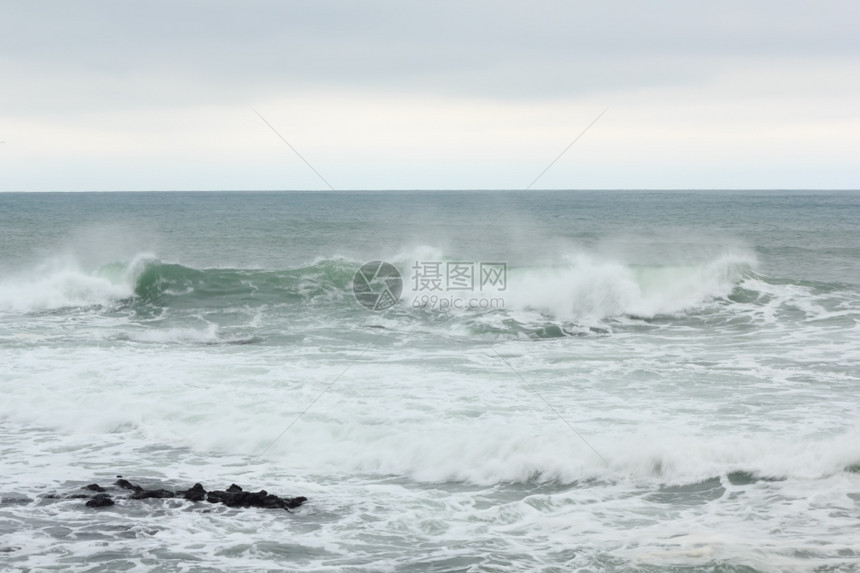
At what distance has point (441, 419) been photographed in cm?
1099

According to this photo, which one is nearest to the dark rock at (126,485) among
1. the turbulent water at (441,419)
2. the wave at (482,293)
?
the turbulent water at (441,419)

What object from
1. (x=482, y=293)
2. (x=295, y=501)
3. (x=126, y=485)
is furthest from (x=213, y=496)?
(x=482, y=293)

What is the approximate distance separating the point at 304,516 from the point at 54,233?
1804 inches

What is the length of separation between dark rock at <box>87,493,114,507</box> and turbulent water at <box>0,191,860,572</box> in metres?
0.12

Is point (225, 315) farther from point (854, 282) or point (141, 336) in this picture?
point (854, 282)

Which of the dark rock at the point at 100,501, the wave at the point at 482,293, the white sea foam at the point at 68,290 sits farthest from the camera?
the white sea foam at the point at 68,290

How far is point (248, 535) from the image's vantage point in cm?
737

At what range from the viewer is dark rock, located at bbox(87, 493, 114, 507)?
7966 mm

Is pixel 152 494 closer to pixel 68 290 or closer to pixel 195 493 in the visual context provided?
pixel 195 493

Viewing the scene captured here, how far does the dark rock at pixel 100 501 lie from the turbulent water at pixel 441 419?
12 centimetres

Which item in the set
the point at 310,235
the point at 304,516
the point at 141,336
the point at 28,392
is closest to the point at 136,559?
the point at 304,516

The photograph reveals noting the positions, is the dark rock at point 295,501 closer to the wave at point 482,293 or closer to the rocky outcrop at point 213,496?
the rocky outcrop at point 213,496

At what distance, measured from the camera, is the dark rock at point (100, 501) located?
7966mm

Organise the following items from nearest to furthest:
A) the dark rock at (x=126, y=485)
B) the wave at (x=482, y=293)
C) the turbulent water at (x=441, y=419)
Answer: the turbulent water at (x=441, y=419), the dark rock at (x=126, y=485), the wave at (x=482, y=293)
